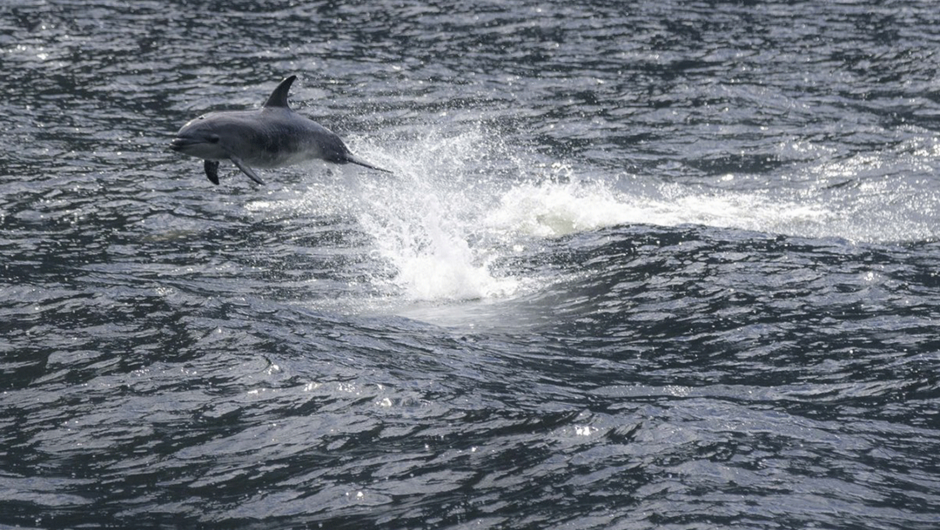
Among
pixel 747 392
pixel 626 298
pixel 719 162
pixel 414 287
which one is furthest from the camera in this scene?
pixel 719 162

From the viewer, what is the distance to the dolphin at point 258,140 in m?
10.1

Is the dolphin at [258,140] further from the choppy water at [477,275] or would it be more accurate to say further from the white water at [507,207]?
the white water at [507,207]

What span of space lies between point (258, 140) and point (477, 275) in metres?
3.92

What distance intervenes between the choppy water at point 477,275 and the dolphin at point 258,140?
155 cm

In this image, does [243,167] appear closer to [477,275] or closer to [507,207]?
[477,275]

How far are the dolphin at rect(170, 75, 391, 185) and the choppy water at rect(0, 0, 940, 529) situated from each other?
1553mm

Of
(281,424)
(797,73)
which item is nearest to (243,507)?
(281,424)

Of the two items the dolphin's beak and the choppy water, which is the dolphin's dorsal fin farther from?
the choppy water

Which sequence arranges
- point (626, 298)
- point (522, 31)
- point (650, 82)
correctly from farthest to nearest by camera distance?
1. point (522, 31)
2. point (650, 82)
3. point (626, 298)

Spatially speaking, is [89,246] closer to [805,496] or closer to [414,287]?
[414,287]

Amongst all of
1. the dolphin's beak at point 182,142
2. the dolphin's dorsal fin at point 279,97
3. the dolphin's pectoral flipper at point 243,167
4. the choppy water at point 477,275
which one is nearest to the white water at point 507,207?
the choppy water at point 477,275

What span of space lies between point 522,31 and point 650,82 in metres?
3.99

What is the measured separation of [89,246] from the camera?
1384cm

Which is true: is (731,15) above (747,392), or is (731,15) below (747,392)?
above
